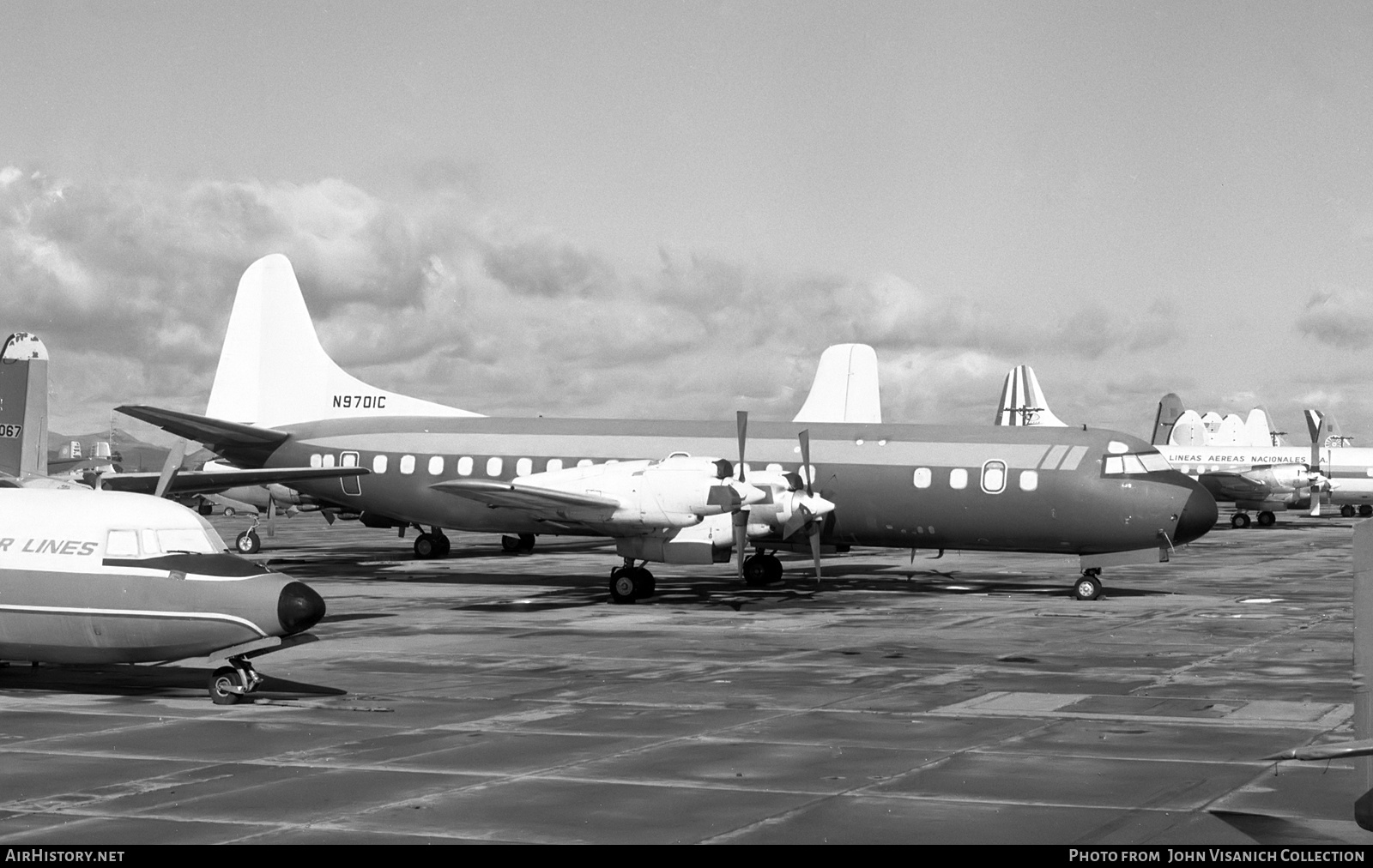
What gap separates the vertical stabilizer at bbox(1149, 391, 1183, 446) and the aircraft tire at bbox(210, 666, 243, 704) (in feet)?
348

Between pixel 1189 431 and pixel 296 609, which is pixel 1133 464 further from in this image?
pixel 1189 431

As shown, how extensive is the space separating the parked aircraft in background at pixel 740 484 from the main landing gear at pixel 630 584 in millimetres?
41

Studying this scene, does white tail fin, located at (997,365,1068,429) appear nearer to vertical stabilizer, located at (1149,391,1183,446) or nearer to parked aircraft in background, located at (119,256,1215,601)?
vertical stabilizer, located at (1149,391,1183,446)

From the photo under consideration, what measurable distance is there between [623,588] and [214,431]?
14.2 metres

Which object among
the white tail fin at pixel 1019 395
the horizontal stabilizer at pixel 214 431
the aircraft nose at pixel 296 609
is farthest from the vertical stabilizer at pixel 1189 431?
the aircraft nose at pixel 296 609

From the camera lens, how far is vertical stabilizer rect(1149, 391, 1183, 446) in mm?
114500

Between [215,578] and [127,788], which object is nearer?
[127,788]

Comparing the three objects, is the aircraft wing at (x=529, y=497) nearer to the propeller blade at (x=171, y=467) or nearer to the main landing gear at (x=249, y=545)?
the propeller blade at (x=171, y=467)

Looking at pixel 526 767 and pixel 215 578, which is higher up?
pixel 215 578

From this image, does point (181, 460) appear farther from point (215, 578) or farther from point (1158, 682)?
point (1158, 682)

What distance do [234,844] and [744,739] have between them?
600 centimetres

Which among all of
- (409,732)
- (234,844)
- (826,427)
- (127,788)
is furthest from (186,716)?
(826,427)

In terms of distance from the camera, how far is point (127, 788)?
12.1 meters
